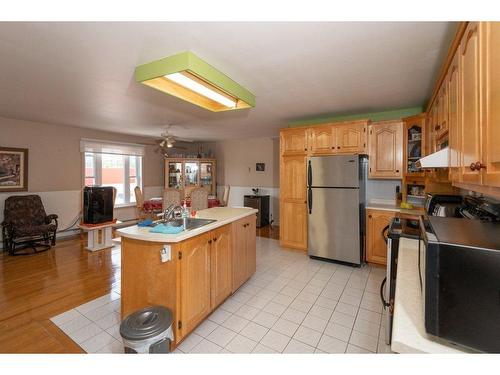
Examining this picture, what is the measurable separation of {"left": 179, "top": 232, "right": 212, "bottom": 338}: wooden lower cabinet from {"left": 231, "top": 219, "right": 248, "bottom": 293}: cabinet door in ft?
1.48

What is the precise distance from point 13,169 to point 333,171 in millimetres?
5483

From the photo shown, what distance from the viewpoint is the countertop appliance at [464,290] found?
2.33ft

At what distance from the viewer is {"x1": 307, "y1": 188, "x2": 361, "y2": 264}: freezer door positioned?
128 inches

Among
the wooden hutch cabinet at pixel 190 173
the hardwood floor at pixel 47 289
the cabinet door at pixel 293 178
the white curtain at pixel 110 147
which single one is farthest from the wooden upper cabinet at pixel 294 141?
the white curtain at pixel 110 147

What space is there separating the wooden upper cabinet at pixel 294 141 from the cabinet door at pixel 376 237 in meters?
1.42

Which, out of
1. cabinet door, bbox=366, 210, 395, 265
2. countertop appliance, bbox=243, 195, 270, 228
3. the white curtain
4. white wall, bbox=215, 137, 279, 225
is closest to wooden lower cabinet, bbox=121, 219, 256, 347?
cabinet door, bbox=366, 210, 395, 265

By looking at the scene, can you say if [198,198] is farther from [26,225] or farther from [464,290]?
[464,290]

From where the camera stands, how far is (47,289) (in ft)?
A: 8.87

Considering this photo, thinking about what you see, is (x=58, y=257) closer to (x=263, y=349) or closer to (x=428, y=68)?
(x=263, y=349)

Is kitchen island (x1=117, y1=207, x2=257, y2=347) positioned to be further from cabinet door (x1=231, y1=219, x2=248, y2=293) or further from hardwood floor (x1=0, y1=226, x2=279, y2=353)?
hardwood floor (x1=0, y1=226, x2=279, y2=353)

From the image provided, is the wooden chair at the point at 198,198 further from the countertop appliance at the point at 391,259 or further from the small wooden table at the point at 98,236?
the countertop appliance at the point at 391,259

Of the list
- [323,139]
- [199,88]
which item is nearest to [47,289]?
[199,88]
